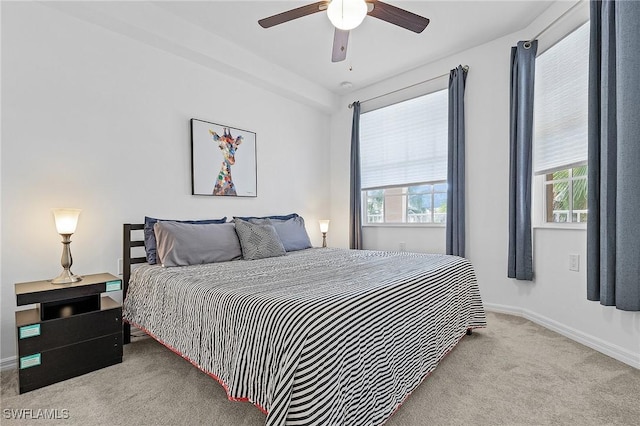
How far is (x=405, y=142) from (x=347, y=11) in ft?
7.67

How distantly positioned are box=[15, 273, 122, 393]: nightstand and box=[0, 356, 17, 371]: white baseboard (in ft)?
1.19

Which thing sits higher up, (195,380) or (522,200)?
(522,200)

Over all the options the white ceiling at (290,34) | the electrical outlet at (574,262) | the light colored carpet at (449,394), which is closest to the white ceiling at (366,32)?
the white ceiling at (290,34)

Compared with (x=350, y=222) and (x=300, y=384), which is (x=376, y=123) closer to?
(x=350, y=222)

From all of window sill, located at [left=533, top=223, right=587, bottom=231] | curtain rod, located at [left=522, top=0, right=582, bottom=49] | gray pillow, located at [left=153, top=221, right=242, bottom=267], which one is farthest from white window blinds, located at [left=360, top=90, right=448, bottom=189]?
gray pillow, located at [left=153, top=221, right=242, bottom=267]

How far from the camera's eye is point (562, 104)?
109 inches

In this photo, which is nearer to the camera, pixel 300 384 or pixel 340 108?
pixel 300 384

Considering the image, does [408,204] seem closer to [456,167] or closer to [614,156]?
[456,167]

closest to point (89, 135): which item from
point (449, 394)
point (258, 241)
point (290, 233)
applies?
point (258, 241)

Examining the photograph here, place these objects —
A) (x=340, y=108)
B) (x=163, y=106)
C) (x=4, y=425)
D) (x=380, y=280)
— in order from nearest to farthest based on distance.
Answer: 1. (x=4, y=425)
2. (x=380, y=280)
3. (x=163, y=106)
4. (x=340, y=108)

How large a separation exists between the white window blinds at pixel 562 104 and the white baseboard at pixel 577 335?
53.5 inches

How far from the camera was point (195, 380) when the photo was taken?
191 cm

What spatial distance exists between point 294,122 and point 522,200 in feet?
9.33

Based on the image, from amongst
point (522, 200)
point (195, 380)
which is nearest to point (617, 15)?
point (522, 200)
